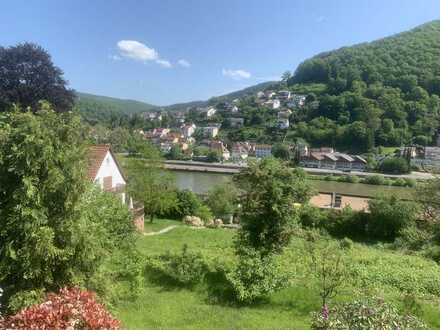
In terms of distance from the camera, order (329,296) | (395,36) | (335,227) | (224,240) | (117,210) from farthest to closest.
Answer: (395,36), (335,227), (224,240), (117,210), (329,296)

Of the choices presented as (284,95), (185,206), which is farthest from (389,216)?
(284,95)

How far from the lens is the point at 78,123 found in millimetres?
6129

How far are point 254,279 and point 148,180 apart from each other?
14.4m

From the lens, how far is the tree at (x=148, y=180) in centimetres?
2197

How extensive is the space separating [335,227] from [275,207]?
1749 cm

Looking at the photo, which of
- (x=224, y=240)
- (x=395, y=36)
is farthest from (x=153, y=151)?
(x=395, y=36)

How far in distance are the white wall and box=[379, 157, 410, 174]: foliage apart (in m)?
59.9

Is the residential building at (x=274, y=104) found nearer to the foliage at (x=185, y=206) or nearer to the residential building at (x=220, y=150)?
the residential building at (x=220, y=150)

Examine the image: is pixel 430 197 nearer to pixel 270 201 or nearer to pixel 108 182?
pixel 270 201

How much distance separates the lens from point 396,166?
216ft

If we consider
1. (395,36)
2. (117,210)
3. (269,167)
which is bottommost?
(117,210)

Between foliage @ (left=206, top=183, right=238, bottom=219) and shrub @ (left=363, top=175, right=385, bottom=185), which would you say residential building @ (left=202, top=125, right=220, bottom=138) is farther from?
foliage @ (left=206, top=183, right=238, bottom=219)

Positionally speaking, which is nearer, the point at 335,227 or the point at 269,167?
the point at 269,167

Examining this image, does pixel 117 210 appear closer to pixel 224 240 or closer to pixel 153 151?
pixel 224 240
